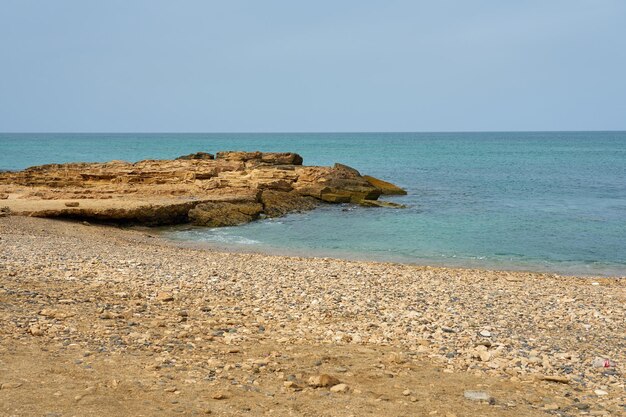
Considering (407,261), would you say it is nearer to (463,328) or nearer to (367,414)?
(463,328)

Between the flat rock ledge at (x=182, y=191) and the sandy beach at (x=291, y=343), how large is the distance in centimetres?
1261

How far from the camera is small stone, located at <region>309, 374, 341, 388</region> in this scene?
7.57 metres

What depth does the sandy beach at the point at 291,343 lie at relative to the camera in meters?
7.09

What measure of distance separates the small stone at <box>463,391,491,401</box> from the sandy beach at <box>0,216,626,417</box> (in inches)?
1.0

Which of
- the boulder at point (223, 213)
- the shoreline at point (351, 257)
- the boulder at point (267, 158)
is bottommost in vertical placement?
the shoreline at point (351, 257)

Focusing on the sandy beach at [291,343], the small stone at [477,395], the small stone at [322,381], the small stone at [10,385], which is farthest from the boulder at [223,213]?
the small stone at [477,395]

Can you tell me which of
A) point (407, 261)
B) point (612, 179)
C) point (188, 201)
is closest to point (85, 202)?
point (188, 201)

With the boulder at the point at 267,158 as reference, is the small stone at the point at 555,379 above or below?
below

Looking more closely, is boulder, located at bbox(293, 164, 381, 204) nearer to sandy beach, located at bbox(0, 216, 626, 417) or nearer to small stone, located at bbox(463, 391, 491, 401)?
sandy beach, located at bbox(0, 216, 626, 417)

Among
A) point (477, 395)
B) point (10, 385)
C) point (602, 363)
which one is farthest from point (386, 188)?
point (10, 385)

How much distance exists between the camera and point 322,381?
24.9ft

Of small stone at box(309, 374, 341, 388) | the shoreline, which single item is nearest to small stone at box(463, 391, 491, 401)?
small stone at box(309, 374, 341, 388)

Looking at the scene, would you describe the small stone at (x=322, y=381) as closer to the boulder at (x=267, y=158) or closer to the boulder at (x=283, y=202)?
the boulder at (x=283, y=202)

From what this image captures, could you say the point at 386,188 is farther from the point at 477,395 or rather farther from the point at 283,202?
the point at 477,395
